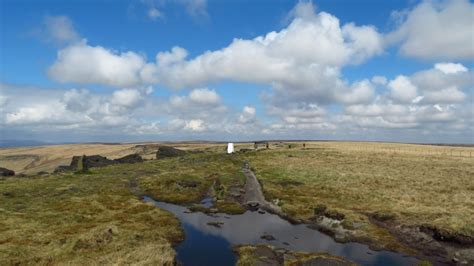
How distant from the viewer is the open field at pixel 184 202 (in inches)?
1398

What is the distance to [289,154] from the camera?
404ft

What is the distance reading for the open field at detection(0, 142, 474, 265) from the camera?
3550 centimetres

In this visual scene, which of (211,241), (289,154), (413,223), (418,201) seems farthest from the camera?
(289,154)

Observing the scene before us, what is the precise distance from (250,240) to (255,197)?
21.6 meters

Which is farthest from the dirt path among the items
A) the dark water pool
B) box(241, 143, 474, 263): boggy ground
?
the dark water pool

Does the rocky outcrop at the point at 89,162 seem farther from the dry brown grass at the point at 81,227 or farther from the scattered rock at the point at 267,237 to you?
the scattered rock at the point at 267,237

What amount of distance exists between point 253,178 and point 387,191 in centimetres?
2827

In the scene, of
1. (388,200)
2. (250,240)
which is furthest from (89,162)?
(388,200)

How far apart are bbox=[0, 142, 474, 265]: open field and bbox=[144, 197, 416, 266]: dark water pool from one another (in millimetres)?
2200

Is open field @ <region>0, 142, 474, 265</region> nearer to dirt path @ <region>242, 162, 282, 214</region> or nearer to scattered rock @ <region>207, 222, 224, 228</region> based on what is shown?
dirt path @ <region>242, 162, 282, 214</region>

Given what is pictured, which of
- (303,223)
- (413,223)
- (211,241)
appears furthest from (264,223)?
(413,223)

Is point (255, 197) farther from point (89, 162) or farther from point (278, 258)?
point (89, 162)

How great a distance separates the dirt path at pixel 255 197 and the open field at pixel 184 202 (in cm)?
131

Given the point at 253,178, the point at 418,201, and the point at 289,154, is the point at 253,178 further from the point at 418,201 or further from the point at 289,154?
the point at 289,154
